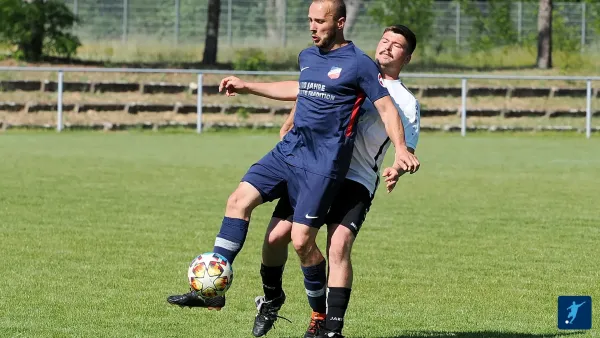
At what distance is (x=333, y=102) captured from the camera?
696 centimetres

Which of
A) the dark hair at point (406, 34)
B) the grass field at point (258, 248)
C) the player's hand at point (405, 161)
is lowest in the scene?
the grass field at point (258, 248)

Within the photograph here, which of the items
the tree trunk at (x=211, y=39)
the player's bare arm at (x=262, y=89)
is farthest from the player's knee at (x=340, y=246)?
the tree trunk at (x=211, y=39)

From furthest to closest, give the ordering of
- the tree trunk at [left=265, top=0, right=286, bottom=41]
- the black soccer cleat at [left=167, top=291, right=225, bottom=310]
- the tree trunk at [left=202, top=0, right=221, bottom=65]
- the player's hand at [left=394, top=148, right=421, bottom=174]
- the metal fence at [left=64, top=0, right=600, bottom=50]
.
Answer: the tree trunk at [left=265, top=0, right=286, bottom=41], the metal fence at [left=64, top=0, right=600, bottom=50], the tree trunk at [left=202, top=0, right=221, bottom=65], the black soccer cleat at [left=167, top=291, right=225, bottom=310], the player's hand at [left=394, top=148, right=421, bottom=174]

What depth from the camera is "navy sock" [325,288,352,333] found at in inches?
279

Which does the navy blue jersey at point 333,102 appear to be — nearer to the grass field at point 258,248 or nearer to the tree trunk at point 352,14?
the grass field at point 258,248

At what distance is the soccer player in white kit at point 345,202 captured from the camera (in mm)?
7109

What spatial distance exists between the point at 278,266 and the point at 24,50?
26.9 metres

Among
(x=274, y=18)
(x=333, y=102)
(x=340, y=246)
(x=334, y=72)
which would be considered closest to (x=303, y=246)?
(x=340, y=246)

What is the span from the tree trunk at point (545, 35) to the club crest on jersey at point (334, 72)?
29.5 m

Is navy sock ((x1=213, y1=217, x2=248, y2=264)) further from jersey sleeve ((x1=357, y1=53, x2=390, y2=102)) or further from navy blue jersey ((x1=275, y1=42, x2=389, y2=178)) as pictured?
jersey sleeve ((x1=357, y1=53, x2=390, y2=102))

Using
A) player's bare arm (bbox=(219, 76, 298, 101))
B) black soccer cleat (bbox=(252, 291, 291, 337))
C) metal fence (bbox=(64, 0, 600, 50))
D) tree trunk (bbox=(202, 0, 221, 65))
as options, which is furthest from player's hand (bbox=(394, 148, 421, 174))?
metal fence (bbox=(64, 0, 600, 50))

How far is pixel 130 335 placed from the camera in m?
7.23

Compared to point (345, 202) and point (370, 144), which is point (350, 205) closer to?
point (345, 202)

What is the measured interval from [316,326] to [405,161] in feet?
3.84
